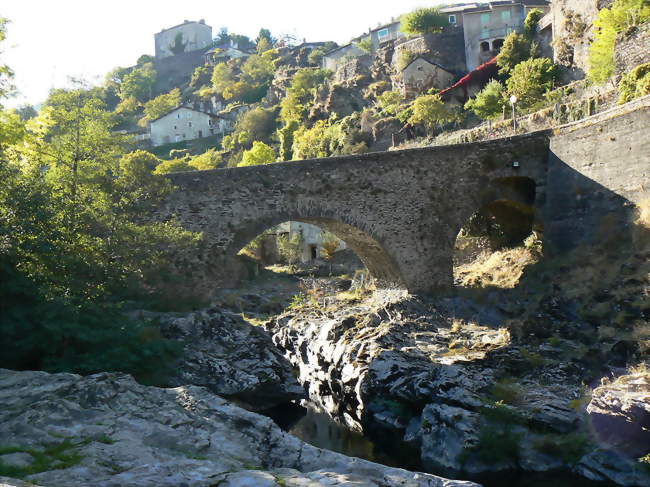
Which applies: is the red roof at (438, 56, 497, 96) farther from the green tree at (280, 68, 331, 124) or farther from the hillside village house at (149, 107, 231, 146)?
the hillside village house at (149, 107, 231, 146)

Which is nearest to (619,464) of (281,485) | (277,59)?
(281,485)

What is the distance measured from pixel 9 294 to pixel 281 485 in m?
7.54

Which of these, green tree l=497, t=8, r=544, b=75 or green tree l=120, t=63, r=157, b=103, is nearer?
green tree l=497, t=8, r=544, b=75

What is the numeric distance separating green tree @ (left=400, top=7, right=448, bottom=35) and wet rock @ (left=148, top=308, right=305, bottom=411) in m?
42.5

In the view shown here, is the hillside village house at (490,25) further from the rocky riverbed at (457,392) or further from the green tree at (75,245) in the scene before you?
the green tree at (75,245)

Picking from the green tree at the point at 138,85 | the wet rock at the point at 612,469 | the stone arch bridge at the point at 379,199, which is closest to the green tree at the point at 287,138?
the stone arch bridge at the point at 379,199

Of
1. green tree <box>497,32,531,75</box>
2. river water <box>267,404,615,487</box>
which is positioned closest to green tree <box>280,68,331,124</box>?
green tree <box>497,32,531,75</box>

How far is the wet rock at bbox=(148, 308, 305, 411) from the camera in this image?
43.0 ft

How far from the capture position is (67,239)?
11391 mm

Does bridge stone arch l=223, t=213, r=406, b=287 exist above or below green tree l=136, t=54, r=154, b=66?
below

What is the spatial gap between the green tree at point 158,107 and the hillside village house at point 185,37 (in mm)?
24178

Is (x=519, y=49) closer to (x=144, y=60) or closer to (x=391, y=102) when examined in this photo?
(x=391, y=102)

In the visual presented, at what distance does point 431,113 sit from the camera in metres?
36.7

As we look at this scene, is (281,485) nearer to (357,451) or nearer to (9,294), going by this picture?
(357,451)
